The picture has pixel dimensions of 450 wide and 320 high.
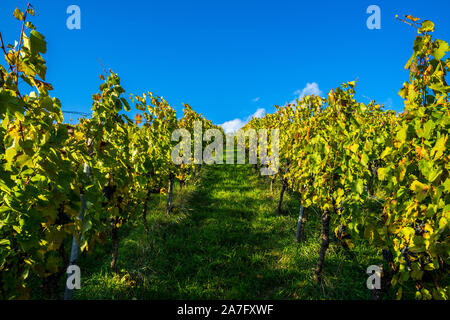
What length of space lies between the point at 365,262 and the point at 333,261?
64 cm

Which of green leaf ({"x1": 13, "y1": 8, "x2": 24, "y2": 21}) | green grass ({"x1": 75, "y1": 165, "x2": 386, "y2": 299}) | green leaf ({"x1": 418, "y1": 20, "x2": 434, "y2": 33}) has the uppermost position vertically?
green leaf ({"x1": 418, "y1": 20, "x2": 434, "y2": 33})

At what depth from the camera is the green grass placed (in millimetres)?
4004

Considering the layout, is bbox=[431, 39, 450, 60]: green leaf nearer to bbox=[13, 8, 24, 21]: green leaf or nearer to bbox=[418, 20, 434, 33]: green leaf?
bbox=[418, 20, 434, 33]: green leaf

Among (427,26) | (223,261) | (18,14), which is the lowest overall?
(223,261)

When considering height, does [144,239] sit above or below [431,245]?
below

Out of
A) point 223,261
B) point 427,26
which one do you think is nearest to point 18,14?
point 427,26

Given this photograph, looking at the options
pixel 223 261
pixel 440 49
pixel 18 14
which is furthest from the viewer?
pixel 223 261

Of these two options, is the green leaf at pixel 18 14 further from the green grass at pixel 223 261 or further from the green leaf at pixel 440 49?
the green grass at pixel 223 261

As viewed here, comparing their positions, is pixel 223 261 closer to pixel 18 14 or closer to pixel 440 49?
pixel 440 49

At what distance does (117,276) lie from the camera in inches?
165

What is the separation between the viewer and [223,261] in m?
4.93

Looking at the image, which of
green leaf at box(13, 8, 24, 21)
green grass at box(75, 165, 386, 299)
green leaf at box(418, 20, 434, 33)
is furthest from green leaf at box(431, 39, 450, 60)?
green grass at box(75, 165, 386, 299)
